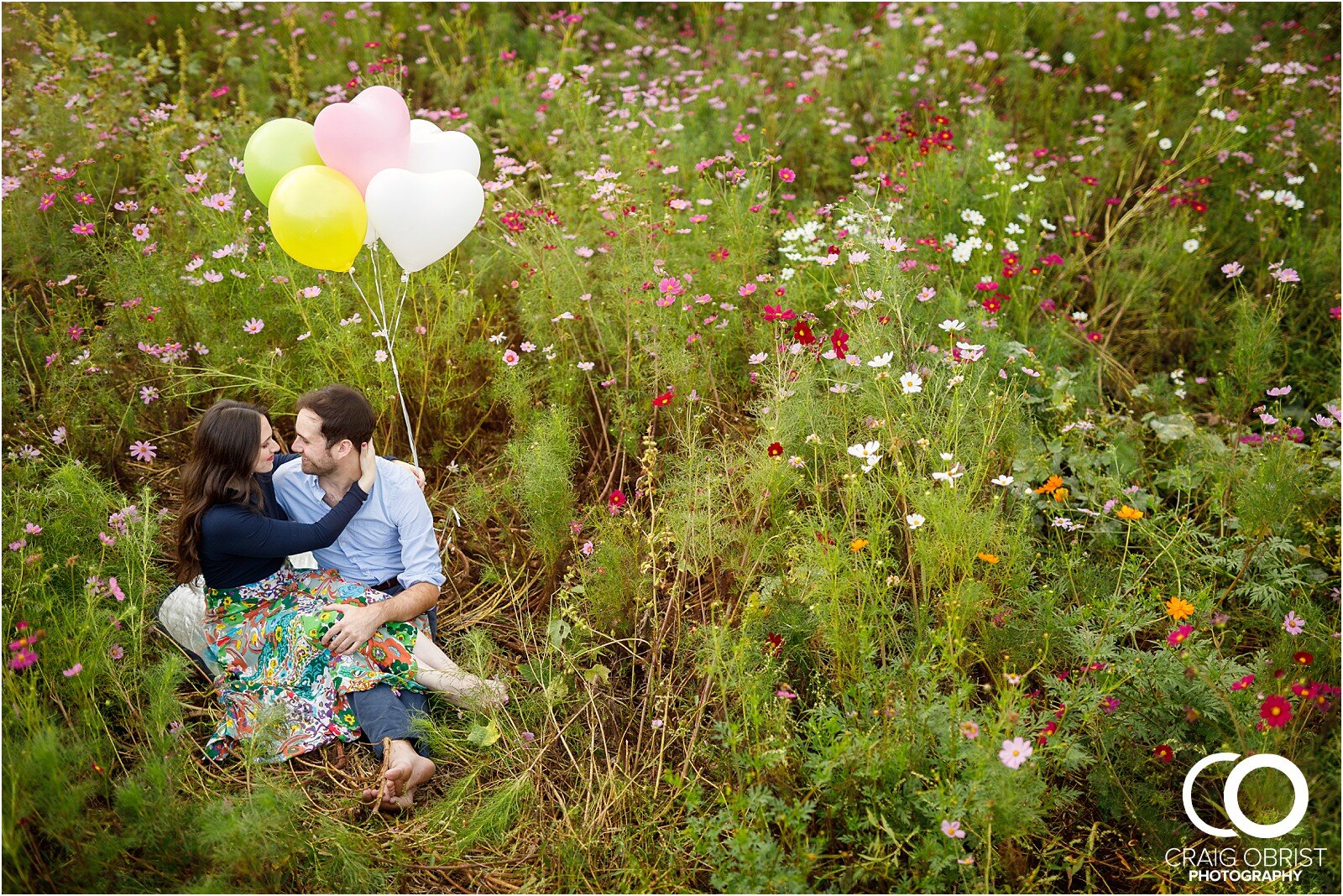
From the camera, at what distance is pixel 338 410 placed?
2.70 metres

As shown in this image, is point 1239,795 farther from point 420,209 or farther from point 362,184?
point 362,184

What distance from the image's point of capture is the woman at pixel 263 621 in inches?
104

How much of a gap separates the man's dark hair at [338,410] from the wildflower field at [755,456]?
1.74ft

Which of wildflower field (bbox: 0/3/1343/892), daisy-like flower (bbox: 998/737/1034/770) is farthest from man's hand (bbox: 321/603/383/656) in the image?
daisy-like flower (bbox: 998/737/1034/770)

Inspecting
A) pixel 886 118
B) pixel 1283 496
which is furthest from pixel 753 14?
pixel 1283 496

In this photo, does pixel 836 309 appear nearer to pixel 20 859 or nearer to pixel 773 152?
pixel 773 152

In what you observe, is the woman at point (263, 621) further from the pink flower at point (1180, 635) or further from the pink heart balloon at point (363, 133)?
the pink flower at point (1180, 635)

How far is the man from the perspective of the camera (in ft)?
8.58

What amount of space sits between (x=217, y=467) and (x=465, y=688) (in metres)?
0.90

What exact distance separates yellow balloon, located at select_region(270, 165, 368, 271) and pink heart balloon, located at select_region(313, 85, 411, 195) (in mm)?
55

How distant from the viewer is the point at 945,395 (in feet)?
9.53

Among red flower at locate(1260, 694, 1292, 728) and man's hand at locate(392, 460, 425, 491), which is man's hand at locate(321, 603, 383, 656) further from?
red flower at locate(1260, 694, 1292, 728)

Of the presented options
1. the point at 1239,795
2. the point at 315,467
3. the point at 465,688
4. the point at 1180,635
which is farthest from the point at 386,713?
the point at 1239,795

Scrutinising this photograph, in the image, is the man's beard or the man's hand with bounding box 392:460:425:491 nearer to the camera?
the man's beard
